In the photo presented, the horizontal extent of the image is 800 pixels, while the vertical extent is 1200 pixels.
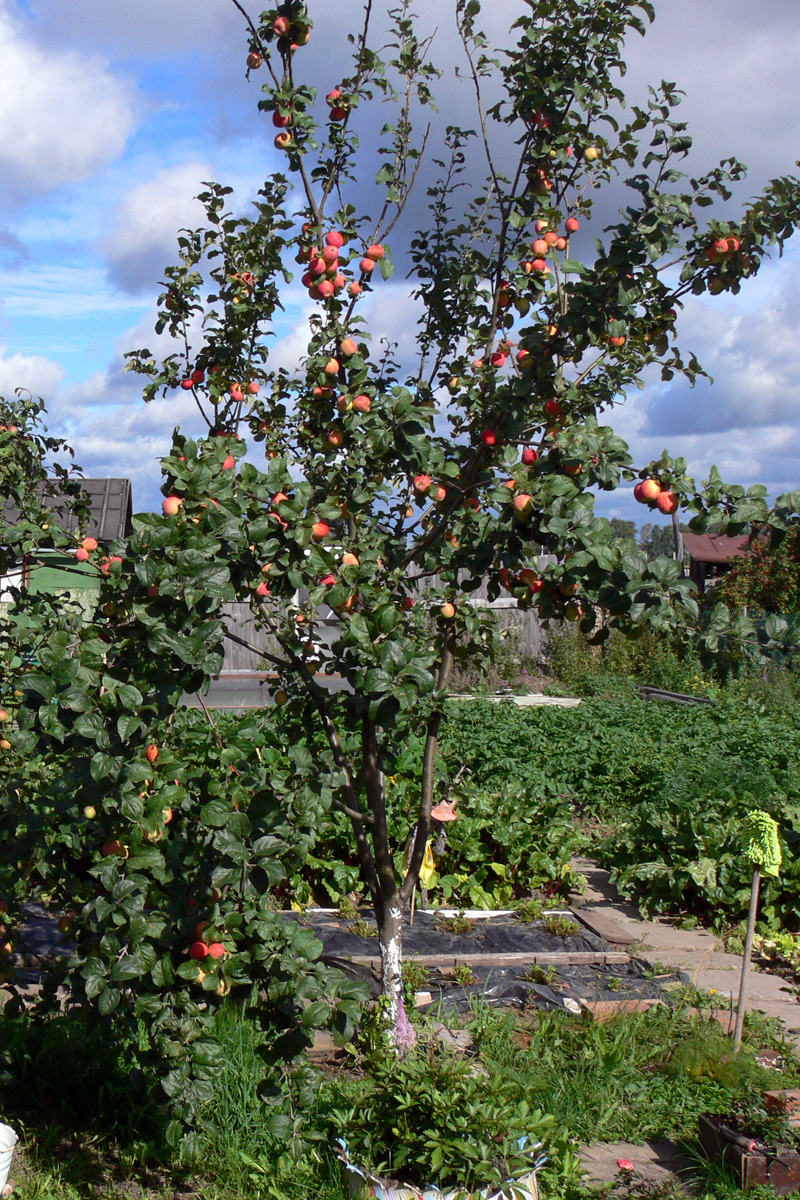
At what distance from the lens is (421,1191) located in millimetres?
2256

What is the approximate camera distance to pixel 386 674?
2.25 metres

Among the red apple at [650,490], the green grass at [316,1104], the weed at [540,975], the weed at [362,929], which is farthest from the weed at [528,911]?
the red apple at [650,490]

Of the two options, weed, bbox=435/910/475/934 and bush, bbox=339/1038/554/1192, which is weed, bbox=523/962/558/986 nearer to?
weed, bbox=435/910/475/934

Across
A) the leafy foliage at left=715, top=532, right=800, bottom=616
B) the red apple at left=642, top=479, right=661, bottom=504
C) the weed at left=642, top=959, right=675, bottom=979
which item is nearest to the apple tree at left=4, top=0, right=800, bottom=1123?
the red apple at left=642, top=479, right=661, bottom=504

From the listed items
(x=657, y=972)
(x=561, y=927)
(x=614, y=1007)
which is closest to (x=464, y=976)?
(x=614, y=1007)

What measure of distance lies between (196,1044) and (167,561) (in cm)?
111

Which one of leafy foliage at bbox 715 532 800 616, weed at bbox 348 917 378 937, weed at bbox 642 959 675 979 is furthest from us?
leafy foliage at bbox 715 532 800 616

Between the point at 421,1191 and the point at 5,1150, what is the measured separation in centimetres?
110

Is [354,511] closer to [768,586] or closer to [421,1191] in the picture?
[421,1191]

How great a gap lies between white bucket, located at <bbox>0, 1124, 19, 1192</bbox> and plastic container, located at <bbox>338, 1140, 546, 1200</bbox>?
860 millimetres

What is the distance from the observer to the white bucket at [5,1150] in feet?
8.03

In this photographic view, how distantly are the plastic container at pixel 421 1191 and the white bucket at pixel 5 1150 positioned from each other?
0.86m

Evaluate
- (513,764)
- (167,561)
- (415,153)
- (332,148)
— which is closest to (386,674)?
(167,561)

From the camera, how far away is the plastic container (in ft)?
7.32
